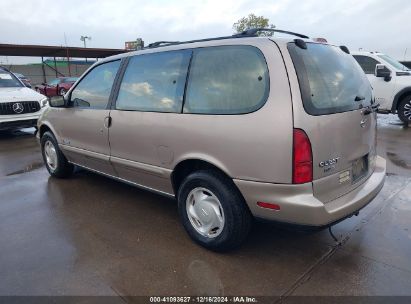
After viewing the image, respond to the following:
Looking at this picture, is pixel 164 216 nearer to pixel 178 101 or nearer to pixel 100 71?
pixel 178 101

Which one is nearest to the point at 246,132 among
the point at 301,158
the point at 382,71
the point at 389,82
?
the point at 301,158

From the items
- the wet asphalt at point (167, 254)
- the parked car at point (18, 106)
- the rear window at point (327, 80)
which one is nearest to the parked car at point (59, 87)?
the parked car at point (18, 106)

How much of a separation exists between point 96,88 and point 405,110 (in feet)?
27.2

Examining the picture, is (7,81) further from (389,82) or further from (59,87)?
(59,87)

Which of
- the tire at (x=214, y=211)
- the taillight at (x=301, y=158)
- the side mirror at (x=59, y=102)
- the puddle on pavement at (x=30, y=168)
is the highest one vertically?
the side mirror at (x=59, y=102)

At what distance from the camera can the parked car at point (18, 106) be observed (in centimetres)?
848

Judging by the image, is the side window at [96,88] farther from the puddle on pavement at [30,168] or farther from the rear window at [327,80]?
the rear window at [327,80]

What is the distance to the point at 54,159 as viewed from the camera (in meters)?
5.12

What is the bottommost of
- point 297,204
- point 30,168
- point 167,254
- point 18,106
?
point 167,254

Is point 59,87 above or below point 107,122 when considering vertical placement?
above

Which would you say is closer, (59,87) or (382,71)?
(382,71)

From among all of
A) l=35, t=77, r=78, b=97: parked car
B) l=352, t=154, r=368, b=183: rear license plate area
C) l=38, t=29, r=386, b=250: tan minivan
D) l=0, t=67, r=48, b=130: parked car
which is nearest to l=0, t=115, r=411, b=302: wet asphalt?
l=38, t=29, r=386, b=250: tan minivan

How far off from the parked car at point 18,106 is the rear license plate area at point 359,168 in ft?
26.3

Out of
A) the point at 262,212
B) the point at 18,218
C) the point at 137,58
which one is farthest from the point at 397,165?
the point at 18,218
